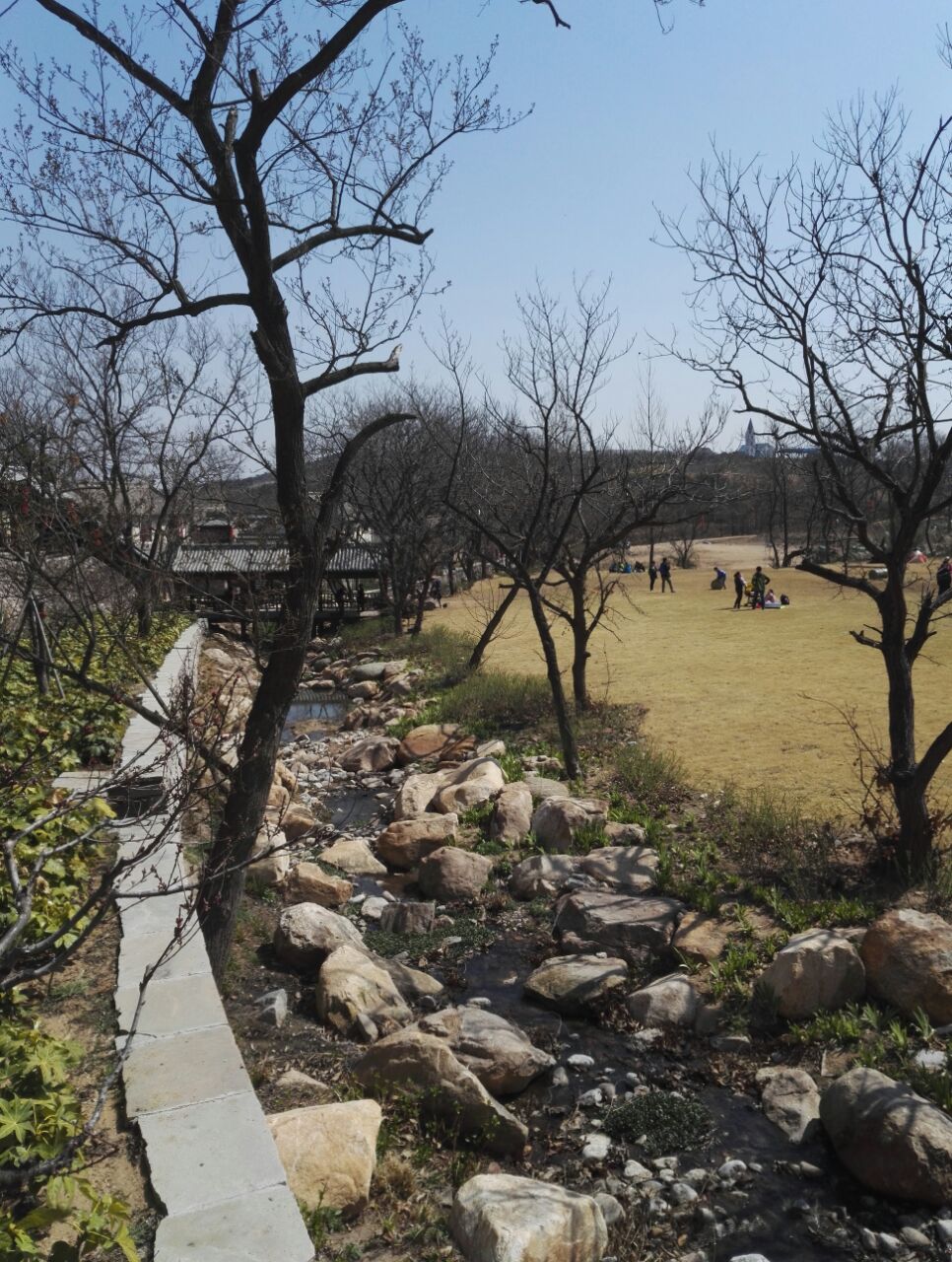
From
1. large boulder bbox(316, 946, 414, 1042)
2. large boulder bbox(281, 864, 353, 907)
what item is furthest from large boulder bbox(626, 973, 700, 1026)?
large boulder bbox(281, 864, 353, 907)

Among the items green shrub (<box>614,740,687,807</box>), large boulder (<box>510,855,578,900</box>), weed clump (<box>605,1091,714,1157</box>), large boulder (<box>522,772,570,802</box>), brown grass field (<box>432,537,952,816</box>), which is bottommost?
weed clump (<box>605,1091,714,1157</box>)

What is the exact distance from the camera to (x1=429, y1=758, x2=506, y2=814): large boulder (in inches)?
438

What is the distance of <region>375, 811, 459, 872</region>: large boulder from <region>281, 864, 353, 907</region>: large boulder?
1.15m

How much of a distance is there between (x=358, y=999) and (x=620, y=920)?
242 cm

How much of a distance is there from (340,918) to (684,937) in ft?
8.71

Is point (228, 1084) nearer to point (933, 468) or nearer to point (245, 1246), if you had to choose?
point (245, 1246)

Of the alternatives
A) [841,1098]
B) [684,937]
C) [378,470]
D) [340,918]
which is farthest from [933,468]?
[378,470]

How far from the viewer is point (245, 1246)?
300cm

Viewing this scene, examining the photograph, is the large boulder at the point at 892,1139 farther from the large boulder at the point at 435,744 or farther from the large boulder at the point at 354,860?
the large boulder at the point at 435,744

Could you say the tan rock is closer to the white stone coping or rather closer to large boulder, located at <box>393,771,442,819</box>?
large boulder, located at <box>393,771,442,819</box>


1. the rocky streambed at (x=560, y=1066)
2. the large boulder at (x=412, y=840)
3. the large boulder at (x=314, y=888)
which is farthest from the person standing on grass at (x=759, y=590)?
the large boulder at (x=314, y=888)

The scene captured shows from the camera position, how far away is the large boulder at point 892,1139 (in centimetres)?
479

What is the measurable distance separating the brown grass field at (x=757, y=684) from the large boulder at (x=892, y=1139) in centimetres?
467

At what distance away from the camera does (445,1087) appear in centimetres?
520
